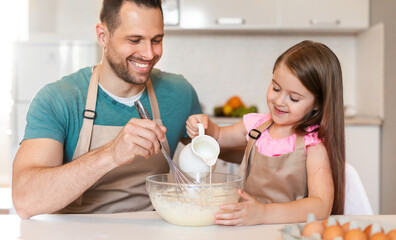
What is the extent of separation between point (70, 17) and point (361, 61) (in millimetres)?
2307

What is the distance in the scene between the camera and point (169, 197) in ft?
3.34

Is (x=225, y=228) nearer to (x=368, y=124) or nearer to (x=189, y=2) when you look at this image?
(x=368, y=124)

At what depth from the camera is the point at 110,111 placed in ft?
5.25

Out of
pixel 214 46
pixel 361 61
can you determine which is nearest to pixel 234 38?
pixel 214 46

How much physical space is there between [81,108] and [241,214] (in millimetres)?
780

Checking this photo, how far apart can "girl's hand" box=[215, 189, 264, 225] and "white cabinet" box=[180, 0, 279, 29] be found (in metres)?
2.36

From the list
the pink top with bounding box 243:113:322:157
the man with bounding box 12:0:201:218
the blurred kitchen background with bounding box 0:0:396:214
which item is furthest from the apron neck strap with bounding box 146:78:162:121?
the blurred kitchen background with bounding box 0:0:396:214

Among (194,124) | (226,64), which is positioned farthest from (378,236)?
(226,64)

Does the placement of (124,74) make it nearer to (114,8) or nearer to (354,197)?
(114,8)

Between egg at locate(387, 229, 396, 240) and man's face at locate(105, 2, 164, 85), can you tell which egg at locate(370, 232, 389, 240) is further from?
man's face at locate(105, 2, 164, 85)

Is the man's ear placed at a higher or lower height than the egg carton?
higher

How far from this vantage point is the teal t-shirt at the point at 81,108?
143 cm

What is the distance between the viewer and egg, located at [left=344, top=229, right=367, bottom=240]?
2.40 feet

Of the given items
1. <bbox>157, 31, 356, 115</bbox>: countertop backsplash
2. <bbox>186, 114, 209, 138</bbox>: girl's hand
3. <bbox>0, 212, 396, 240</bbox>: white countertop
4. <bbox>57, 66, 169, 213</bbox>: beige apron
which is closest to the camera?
<bbox>0, 212, 396, 240</bbox>: white countertop
